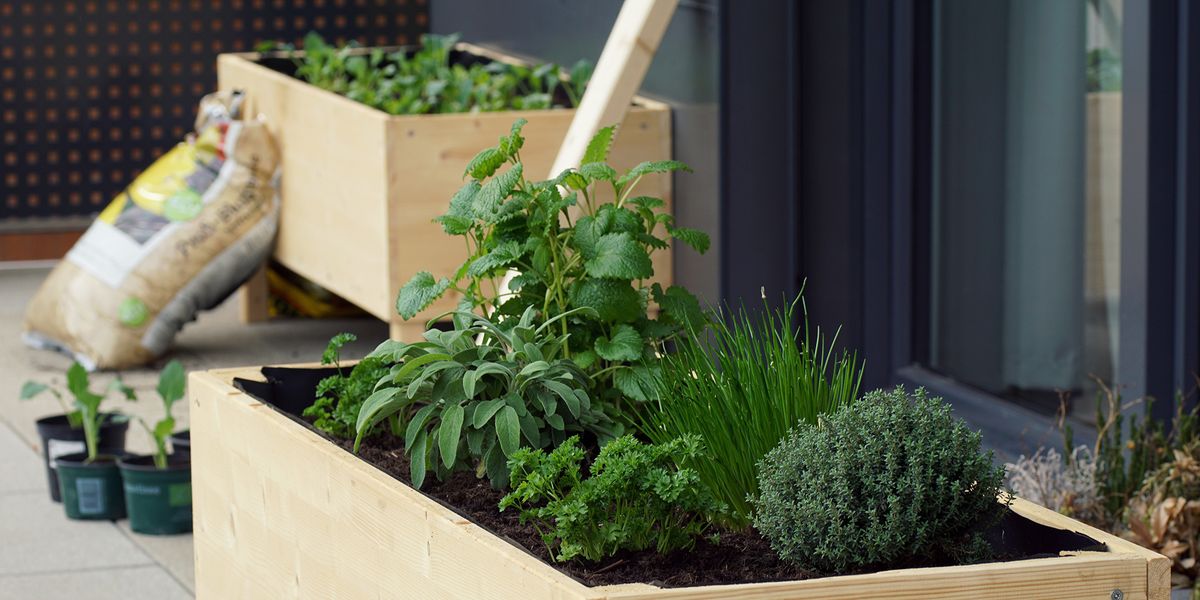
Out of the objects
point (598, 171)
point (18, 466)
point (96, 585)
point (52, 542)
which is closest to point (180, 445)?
point (52, 542)

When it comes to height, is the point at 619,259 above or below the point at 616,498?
above

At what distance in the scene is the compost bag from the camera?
4.99 metres

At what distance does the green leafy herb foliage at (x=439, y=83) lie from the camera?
180 inches

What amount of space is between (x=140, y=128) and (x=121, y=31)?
464 millimetres

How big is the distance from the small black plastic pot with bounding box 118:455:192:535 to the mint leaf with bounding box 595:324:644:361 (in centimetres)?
155

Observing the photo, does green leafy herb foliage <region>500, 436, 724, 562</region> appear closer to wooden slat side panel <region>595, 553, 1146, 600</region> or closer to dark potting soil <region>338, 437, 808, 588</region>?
dark potting soil <region>338, 437, 808, 588</region>

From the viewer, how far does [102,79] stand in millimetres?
7469

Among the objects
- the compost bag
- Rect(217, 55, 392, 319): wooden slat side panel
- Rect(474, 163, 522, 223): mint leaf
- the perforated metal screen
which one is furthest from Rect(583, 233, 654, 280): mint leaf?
the perforated metal screen

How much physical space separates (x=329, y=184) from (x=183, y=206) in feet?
2.28

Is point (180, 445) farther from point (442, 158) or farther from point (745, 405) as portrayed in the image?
point (745, 405)

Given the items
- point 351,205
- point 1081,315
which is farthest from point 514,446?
point 351,205

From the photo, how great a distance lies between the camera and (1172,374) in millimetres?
2887

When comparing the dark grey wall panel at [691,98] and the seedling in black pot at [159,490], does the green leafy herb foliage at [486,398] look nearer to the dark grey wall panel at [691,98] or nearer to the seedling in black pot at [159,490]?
the seedling in black pot at [159,490]

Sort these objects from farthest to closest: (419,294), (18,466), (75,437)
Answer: (18,466) < (75,437) < (419,294)
